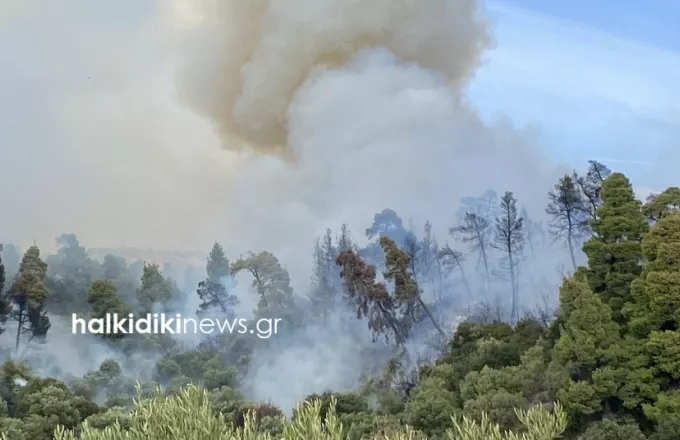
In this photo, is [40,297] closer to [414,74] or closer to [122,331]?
[122,331]

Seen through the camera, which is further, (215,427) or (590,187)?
(590,187)

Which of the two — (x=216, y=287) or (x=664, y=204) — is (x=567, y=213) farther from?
(x=216, y=287)

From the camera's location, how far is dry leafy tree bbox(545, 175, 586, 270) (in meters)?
10.9

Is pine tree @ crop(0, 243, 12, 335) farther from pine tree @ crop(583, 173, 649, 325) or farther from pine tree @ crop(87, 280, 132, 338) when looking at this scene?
pine tree @ crop(583, 173, 649, 325)

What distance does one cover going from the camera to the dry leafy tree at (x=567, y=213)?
10867 mm

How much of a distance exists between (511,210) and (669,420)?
4061 millimetres

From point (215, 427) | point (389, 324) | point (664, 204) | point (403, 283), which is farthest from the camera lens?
point (403, 283)

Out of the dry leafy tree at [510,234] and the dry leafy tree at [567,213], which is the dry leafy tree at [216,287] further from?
the dry leafy tree at [567,213]

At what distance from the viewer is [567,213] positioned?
10922 millimetres

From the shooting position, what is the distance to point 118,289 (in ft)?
33.0

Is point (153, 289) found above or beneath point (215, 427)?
above

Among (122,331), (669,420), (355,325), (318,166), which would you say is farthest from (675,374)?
(122,331)

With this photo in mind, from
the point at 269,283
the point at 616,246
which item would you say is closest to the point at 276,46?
the point at 269,283
